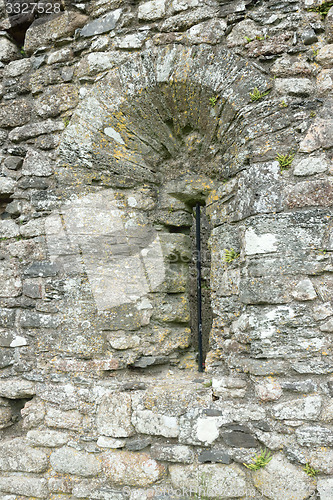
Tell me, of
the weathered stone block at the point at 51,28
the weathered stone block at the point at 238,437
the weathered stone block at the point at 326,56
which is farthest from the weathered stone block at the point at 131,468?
the weathered stone block at the point at 51,28

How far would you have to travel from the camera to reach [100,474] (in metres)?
2.18

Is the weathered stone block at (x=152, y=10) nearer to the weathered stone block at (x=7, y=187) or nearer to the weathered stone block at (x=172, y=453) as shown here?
the weathered stone block at (x=7, y=187)

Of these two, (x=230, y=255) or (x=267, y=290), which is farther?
(x=230, y=255)

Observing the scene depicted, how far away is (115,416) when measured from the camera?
7.23 feet

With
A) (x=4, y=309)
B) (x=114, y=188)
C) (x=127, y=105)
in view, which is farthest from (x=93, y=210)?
(x=4, y=309)

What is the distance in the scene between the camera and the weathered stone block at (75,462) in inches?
86.4

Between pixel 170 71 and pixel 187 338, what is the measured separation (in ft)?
5.64

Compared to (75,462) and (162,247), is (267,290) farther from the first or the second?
(75,462)

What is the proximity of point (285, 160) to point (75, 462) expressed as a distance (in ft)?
6.86

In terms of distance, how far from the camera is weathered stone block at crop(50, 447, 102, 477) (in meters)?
2.19

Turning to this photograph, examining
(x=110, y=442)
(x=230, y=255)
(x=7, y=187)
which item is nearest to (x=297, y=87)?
Answer: (x=230, y=255)

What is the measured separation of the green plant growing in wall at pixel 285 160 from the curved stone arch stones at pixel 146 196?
254mm

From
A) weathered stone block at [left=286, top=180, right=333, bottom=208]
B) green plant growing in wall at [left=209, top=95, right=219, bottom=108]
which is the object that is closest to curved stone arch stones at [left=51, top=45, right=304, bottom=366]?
green plant growing in wall at [left=209, top=95, right=219, bottom=108]

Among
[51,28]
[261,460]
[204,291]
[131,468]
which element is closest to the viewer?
[261,460]
